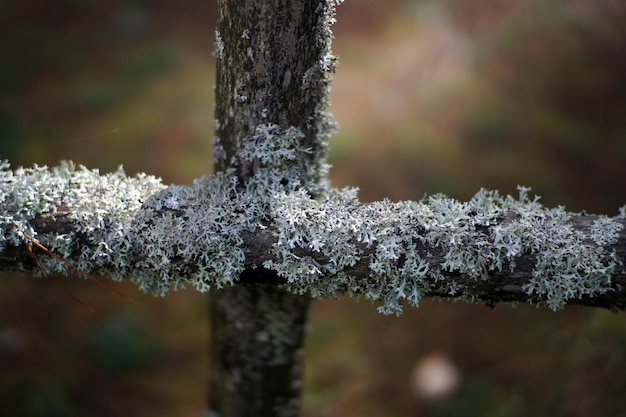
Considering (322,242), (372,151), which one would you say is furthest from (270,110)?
(372,151)

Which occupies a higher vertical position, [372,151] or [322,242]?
[372,151]

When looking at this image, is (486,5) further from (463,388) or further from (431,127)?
(463,388)

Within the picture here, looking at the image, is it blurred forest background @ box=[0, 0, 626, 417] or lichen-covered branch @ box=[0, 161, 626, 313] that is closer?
lichen-covered branch @ box=[0, 161, 626, 313]

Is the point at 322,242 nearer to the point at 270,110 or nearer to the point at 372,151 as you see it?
the point at 270,110

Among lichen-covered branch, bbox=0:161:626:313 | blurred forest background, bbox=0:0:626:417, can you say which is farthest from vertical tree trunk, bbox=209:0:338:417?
blurred forest background, bbox=0:0:626:417

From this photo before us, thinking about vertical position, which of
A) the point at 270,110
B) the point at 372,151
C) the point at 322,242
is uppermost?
the point at 372,151

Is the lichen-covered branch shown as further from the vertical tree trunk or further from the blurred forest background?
the blurred forest background
